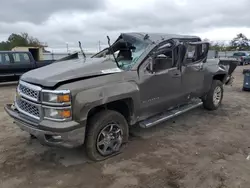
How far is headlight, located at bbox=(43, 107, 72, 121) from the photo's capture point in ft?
10.4

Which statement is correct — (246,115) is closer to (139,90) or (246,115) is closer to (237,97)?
(237,97)

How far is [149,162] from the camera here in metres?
3.76

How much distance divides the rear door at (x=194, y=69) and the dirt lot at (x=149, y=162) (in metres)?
0.87

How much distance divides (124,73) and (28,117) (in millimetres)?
1617

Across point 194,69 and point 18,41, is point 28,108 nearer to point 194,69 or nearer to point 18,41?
point 194,69

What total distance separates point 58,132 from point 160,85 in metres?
2.17

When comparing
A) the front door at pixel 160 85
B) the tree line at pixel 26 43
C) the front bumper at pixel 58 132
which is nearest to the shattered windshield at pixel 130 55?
the front door at pixel 160 85

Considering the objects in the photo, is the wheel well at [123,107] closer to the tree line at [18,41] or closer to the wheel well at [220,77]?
the wheel well at [220,77]

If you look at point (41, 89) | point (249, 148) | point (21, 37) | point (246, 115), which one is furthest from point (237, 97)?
point (21, 37)

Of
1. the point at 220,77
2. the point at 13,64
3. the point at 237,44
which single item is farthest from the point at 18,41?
the point at 237,44

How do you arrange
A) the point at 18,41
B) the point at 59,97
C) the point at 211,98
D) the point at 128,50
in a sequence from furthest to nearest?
1. the point at 18,41
2. the point at 211,98
3. the point at 128,50
4. the point at 59,97

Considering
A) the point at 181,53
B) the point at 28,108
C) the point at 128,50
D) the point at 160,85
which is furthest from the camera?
the point at 181,53

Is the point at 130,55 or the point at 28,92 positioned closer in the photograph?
the point at 28,92

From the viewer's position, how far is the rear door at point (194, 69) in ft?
17.1
